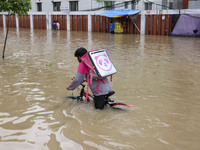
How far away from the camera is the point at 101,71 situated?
4.18 meters

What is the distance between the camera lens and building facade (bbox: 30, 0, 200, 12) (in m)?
22.9

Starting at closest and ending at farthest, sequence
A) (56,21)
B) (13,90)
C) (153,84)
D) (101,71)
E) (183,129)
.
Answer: (183,129)
(101,71)
(13,90)
(153,84)
(56,21)

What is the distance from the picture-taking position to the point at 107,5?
102ft

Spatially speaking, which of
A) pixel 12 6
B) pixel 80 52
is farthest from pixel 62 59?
pixel 80 52

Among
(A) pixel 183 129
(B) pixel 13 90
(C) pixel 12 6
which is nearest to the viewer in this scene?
(A) pixel 183 129

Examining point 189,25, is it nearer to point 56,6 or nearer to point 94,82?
point 94,82

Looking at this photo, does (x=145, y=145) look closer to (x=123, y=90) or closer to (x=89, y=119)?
(x=89, y=119)

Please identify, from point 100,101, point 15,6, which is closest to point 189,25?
Result: point 15,6

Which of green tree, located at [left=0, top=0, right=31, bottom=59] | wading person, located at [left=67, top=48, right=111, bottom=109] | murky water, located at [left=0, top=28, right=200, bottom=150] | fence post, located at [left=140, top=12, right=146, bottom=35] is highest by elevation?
fence post, located at [left=140, top=12, right=146, bottom=35]

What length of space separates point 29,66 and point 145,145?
6.18 metres

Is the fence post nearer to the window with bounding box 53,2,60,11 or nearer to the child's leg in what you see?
the window with bounding box 53,2,60,11

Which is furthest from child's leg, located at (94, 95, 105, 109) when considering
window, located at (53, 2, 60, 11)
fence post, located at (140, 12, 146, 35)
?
window, located at (53, 2, 60, 11)

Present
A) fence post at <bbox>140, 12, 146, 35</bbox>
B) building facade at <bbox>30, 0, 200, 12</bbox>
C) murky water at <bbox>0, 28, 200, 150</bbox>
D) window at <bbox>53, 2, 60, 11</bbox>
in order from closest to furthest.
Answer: murky water at <bbox>0, 28, 200, 150</bbox>, building facade at <bbox>30, 0, 200, 12</bbox>, fence post at <bbox>140, 12, 146, 35</bbox>, window at <bbox>53, 2, 60, 11</bbox>

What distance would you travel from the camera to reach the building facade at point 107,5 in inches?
901
